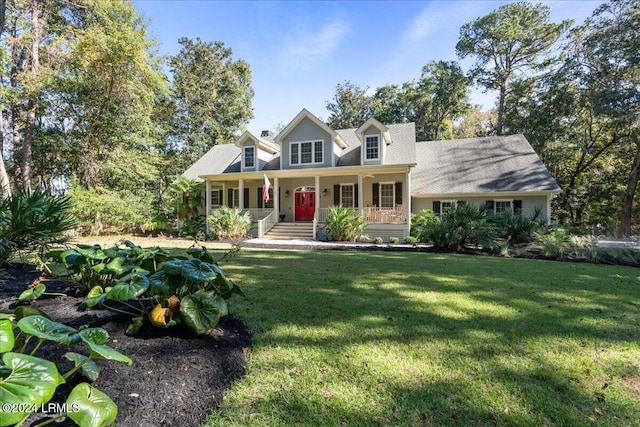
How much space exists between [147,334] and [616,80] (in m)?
26.9

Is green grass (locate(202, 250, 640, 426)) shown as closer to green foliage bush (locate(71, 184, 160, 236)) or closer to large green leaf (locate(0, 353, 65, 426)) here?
large green leaf (locate(0, 353, 65, 426))

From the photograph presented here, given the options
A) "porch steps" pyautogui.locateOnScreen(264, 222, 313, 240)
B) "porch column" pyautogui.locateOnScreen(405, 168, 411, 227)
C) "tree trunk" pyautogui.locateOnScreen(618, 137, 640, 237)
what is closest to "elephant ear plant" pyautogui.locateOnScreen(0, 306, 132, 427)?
"porch steps" pyautogui.locateOnScreen(264, 222, 313, 240)

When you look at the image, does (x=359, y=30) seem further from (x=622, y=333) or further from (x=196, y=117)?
(x=196, y=117)

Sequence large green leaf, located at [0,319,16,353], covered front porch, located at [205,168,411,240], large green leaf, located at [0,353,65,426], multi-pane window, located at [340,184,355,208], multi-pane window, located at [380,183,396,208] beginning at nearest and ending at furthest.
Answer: large green leaf, located at [0,353,65,426], large green leaf, located at [0,319,16,353], covered front porch, located at [205,168,411,240], multi-pane window, located at [380,183,396,208], multi-pane window, located at [340,184,355,208]

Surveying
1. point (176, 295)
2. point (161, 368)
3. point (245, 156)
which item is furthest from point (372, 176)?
point (161, 368)

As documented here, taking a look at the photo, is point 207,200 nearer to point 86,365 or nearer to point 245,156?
point 245,156

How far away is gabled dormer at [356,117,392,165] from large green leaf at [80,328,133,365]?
15863 mm

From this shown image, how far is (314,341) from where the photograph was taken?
3148mm

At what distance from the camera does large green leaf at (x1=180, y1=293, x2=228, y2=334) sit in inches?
103

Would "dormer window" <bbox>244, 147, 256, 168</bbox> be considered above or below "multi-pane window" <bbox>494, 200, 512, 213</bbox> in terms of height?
above

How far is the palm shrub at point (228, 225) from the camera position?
53.2 ft

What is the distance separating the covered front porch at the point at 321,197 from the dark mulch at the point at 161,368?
12.7m

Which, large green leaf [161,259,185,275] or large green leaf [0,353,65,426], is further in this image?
large green leaf [161,259,185,275]

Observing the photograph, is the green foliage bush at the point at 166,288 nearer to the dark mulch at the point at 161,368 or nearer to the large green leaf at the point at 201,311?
the large green leaf at the point at 201,311
